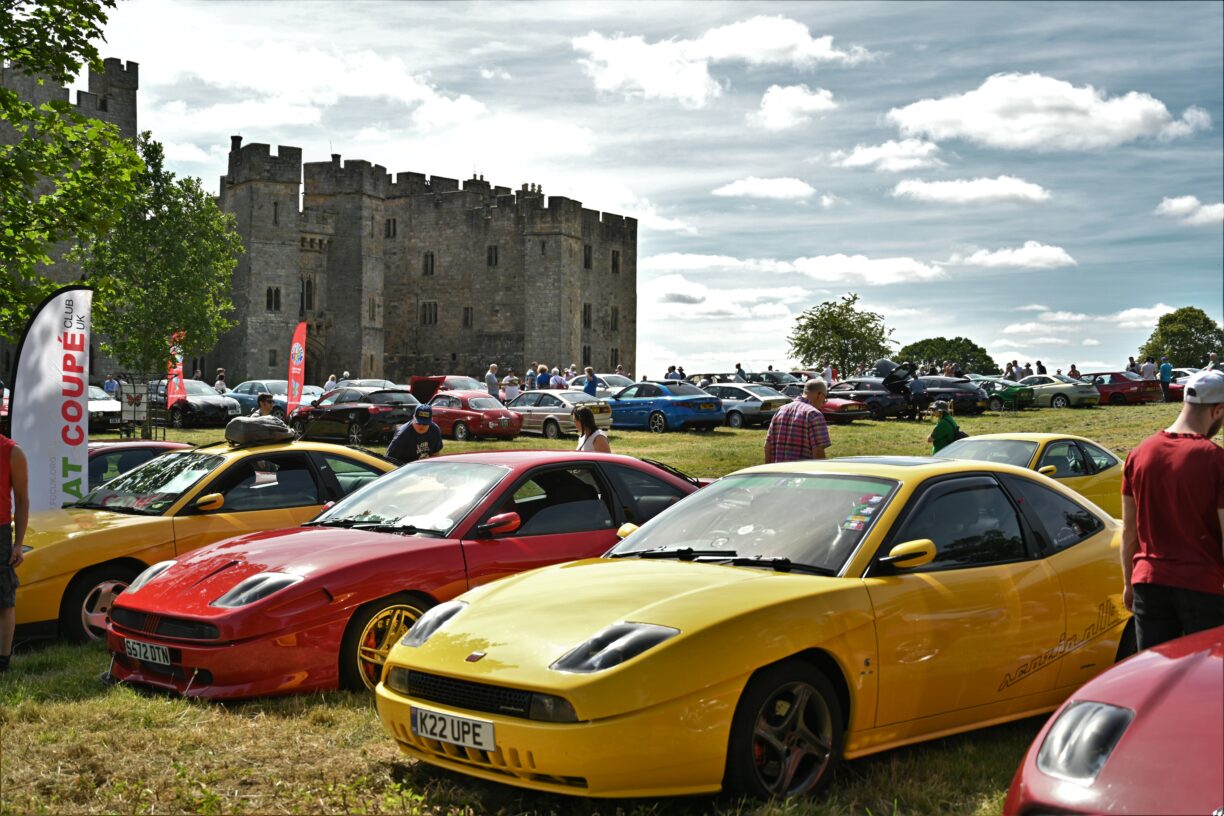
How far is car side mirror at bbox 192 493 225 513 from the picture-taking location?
8.88 m

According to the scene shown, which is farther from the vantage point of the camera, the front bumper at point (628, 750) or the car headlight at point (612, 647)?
the car headlight at point (612, 647)

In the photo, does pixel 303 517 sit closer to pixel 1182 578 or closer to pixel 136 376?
pixel 1182 578

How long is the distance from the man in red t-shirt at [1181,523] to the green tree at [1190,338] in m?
107

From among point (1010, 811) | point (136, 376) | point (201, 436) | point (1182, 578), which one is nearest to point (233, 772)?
point (1010, 811)

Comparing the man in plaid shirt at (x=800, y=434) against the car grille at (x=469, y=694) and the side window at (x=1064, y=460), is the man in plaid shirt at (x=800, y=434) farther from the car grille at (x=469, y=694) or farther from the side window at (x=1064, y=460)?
the car grille at (x=469, y=694)

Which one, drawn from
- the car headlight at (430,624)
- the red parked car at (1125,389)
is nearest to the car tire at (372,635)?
the car headlight at (430,624)

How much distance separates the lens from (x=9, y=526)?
7375 millimetres

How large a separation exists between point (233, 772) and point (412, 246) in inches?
3296

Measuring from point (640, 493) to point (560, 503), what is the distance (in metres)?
0.62

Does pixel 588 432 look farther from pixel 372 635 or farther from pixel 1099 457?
pixel 1099 457

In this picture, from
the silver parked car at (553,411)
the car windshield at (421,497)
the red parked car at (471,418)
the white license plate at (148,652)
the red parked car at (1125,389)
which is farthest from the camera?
the red parked car at (1125,389)

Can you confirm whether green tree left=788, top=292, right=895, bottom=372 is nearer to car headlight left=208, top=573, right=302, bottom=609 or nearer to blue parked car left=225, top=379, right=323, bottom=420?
blue parked car left=225, top=379, right=323, bottom=420

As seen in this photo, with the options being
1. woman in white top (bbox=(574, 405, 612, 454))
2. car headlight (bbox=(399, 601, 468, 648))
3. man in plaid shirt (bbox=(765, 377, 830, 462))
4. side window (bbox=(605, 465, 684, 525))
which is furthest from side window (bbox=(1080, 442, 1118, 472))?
car headlight (bbox=(399, 601, 468, 648))

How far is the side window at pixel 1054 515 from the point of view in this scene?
6145 mm
